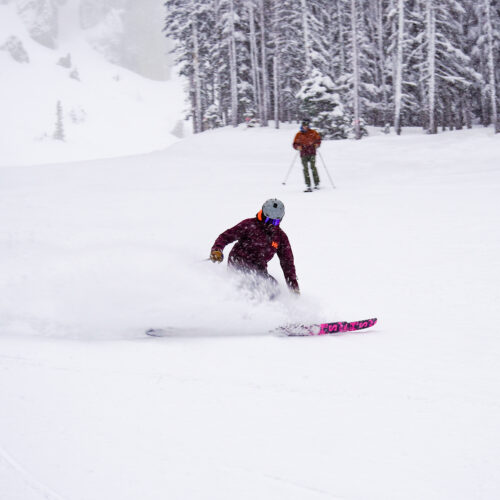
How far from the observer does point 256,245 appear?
4.92m

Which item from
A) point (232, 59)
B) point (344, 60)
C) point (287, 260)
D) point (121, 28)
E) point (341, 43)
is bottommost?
point (287, 260)

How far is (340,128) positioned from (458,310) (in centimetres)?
2104

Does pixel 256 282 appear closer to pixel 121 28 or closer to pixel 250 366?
pixel 250 366

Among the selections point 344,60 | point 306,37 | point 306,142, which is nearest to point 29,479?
point 306,142

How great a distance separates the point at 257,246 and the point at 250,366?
1682 millimetres

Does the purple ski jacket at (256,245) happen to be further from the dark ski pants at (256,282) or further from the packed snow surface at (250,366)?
the packed snow surface at (250,366)

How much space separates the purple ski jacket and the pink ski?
0.65m

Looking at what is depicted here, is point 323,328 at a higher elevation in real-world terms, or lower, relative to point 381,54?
lower

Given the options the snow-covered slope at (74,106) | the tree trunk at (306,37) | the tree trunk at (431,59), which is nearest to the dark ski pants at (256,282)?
the tree trunk at (431,59)

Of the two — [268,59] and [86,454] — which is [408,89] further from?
[86,454]

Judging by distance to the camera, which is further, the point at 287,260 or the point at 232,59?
the point at 232,59

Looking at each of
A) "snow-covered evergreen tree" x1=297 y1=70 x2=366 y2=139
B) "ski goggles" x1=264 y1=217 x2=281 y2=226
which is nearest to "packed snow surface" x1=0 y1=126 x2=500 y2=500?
"ski goggles" x1=264 y1=217 x2=281 y2=226

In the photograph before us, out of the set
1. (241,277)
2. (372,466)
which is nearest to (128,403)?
(372,466)

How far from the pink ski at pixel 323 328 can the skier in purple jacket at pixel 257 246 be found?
62 cm
